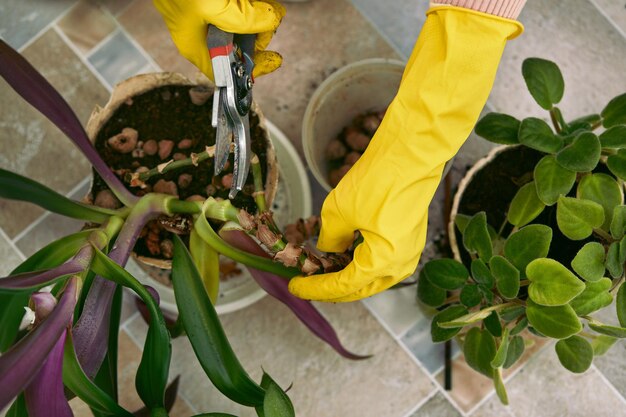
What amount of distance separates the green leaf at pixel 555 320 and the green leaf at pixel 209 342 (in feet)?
1.28

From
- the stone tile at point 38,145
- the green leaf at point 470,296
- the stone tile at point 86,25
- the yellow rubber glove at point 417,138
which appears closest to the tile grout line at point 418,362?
the green leaf at point 470,296

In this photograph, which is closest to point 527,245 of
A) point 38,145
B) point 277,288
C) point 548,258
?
point 548,258

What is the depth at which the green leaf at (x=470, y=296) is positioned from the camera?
3.01 ft

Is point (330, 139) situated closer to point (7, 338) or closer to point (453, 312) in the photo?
point (453, 312)

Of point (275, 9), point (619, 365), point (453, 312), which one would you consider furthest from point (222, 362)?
point (619, 365)

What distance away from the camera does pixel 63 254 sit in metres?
0.81

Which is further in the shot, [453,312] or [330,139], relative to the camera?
[330,139]

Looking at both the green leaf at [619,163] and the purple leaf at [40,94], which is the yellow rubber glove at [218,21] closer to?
the purple leaf at [40,94]

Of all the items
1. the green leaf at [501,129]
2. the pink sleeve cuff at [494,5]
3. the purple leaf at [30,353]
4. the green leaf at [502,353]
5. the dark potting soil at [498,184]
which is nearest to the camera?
the purple leaf at [30,353]

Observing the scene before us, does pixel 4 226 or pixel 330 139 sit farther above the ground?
pixel 4 226

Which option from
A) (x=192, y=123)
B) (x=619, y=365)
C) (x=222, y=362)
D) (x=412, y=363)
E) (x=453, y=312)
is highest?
(x=192, y=123)

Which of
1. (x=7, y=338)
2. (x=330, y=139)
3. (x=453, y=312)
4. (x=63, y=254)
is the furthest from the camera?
(x=330, y=139)

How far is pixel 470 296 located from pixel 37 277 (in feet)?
2.00

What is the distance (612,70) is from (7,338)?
1266 mm
